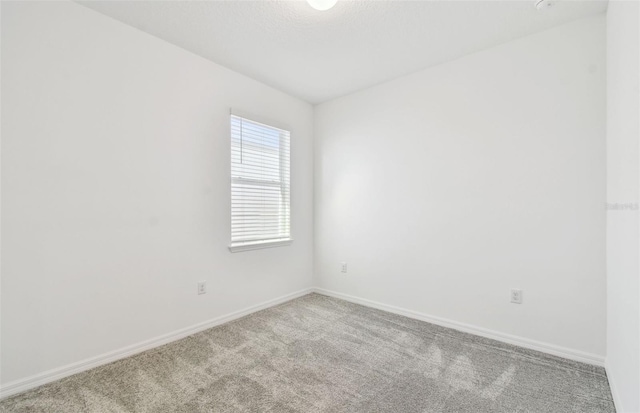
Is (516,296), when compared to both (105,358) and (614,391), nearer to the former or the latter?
(614,391)

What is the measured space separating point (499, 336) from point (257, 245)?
93.5 inches

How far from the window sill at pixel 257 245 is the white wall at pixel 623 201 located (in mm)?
2735

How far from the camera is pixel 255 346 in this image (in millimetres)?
2299

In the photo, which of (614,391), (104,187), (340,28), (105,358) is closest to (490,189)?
(614,391)

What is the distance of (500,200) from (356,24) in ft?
6.01

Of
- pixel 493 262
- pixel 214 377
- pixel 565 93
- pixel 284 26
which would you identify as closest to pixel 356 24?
pixel 284 26

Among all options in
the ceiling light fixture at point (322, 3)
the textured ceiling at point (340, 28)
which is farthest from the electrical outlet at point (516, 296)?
the ceiling light fixture at point (322, 3)

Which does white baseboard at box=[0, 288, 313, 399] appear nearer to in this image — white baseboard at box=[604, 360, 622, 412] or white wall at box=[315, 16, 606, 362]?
white wall at box=[315, 16, 606, 362]

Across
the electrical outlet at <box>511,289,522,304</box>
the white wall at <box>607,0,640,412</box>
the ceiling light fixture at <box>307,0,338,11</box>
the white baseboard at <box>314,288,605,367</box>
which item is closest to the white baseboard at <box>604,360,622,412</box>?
the white wall at <box>607,0,640,412</box>

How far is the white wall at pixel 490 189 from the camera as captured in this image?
2041 millimetres

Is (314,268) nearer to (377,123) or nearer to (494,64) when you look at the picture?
(377,123)

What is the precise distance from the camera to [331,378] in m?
1.87

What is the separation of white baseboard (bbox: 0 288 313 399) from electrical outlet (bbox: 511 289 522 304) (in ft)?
7.97

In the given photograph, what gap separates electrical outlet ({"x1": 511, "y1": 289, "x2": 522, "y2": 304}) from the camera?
7.52 feet
